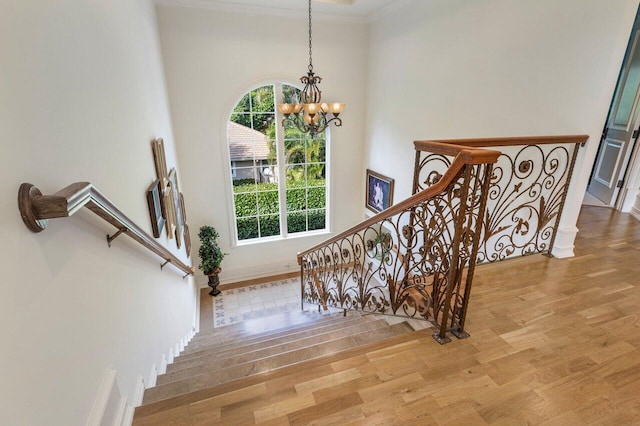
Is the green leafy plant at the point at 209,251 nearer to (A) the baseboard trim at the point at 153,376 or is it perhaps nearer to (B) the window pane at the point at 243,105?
(B) the window pane at the point at 243,105

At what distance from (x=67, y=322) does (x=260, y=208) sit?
492 cm

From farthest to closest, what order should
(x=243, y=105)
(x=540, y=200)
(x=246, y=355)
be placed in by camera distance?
(x=243, y=105) → (x=540, y=200) → (x=246, y=355)

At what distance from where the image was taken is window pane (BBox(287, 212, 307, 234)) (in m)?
6.20

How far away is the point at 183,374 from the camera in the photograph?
2.03 meters

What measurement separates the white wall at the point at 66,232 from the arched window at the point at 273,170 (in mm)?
3302

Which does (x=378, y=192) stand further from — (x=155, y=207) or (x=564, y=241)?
(x=155, y=207)

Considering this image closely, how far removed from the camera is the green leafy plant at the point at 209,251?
5230 mm

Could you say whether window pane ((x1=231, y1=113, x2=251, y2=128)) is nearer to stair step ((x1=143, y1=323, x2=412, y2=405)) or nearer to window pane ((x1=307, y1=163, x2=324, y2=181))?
window pane ((x1=307, y1=163, x2=324, y2=181))

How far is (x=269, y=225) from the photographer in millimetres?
6102

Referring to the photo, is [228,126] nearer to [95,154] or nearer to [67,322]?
[95,154]

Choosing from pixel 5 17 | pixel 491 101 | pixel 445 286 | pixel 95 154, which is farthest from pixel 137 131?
pixel 491 101

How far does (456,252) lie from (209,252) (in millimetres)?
4346

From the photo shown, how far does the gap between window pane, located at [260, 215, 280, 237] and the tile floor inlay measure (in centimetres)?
94

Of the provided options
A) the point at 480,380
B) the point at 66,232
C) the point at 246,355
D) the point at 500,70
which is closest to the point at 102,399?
the point at 66,232
